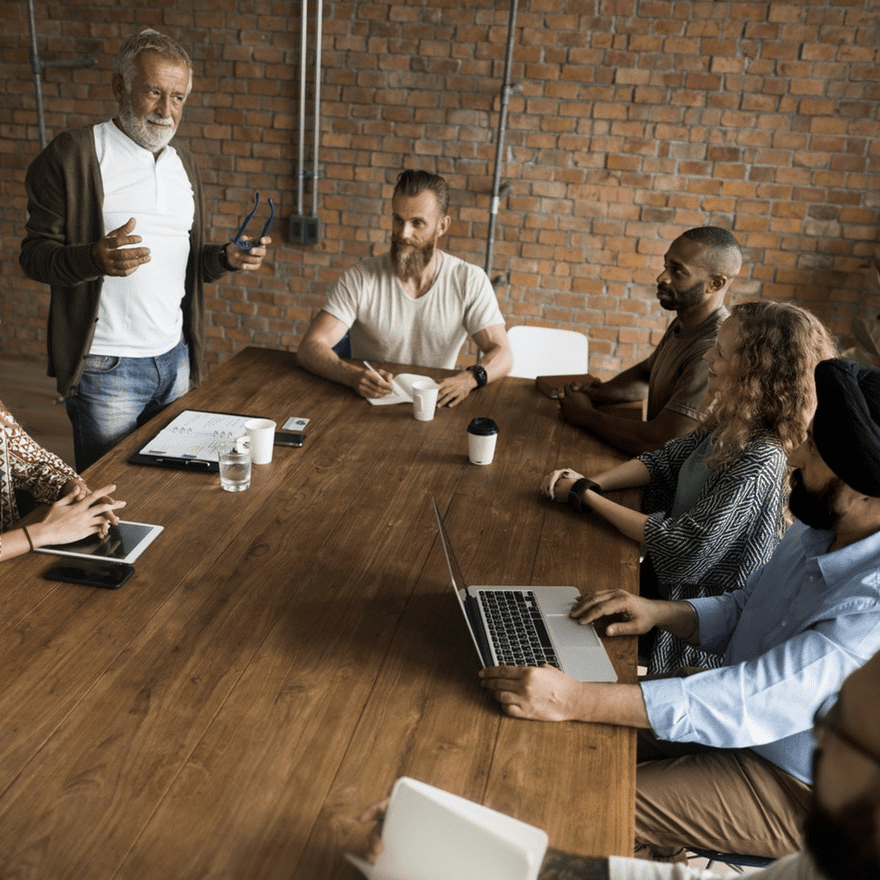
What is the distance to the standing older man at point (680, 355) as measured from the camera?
2525mm

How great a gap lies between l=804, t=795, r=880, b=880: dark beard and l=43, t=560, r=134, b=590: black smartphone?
1.33m

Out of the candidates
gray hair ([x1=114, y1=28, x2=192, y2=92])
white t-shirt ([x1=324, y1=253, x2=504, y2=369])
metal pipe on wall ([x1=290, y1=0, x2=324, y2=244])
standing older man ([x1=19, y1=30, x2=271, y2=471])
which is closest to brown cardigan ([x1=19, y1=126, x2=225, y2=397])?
standing older man ([x1=19, y1=30, x2=271, y2=471])

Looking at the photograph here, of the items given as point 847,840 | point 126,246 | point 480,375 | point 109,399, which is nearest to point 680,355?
point 480,375

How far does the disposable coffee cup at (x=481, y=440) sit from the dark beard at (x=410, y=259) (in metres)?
0.98

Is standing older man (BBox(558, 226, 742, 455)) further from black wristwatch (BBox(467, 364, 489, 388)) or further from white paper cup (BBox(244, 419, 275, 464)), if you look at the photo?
white paper cup (BBox(244, 419, 275, 464))

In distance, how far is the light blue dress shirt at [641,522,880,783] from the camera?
1416 mm

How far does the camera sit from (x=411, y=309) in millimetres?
3186

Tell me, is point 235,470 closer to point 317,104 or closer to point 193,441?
point 193,441

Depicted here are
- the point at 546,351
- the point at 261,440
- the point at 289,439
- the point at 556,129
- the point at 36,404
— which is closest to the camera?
the point at 261,440

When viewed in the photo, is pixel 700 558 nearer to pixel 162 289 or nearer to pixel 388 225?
pixel 162 289

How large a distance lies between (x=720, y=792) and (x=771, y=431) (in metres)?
0.79

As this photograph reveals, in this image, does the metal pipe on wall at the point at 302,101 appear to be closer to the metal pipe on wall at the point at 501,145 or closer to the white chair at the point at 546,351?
the metal pipe on wall at the point at 501,145

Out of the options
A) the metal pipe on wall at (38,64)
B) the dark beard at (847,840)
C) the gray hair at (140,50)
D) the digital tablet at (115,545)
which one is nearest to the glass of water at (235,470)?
the digital tablet at (115,545)

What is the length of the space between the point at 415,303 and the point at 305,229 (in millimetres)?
1764
